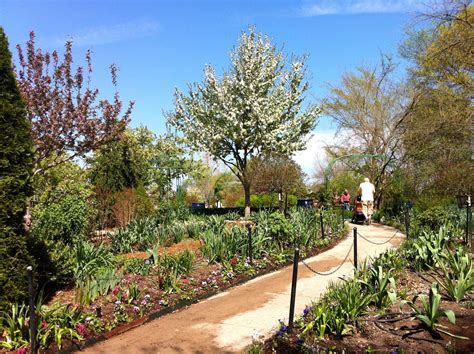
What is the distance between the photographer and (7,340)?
444 cm

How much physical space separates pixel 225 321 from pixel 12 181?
3.06m

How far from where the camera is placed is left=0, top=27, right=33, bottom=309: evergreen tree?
4.82m

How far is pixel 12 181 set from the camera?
4961 mm

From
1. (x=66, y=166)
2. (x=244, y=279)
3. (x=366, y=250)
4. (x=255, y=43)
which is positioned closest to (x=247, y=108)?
(x=255, y=43)

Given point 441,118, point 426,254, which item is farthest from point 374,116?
point 426,254

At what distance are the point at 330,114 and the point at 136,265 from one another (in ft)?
69.2

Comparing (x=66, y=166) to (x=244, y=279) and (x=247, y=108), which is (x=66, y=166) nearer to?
(x=247, y=108)

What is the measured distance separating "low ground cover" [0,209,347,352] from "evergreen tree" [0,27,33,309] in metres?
0.35

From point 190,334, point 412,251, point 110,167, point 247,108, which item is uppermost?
point 247,108

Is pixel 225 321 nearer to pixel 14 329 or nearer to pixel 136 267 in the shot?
pixel 136 267

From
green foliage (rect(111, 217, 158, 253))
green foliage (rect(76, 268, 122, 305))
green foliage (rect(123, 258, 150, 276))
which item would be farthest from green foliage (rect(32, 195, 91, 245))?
green foliage (rect(76, 268, 122, 305))

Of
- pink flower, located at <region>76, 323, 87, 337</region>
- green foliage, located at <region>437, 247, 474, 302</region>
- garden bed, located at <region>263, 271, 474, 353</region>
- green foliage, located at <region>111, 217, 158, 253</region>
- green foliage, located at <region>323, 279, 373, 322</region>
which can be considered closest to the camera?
garden bed, located at <region>263, 271, 474, 353</region>

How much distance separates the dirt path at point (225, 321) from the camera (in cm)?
464

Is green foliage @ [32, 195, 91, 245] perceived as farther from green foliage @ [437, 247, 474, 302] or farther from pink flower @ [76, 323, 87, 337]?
green foliage @ [437, 247, 474, 302]
